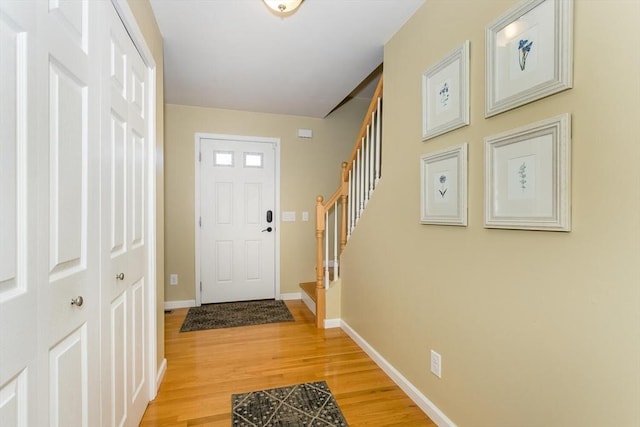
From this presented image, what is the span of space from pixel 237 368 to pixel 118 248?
137 cm

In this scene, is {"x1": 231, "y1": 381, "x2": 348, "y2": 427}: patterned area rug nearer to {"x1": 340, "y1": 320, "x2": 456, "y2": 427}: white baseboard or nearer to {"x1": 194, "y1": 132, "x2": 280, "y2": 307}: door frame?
{"x1": 340, "y1": 320, "x2": 456, "y2": 427}: white baseboard

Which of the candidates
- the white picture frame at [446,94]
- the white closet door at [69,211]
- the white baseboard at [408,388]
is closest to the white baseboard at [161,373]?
the white closet door at [69,211]

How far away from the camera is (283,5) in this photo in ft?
5.84

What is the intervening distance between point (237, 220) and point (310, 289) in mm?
1277

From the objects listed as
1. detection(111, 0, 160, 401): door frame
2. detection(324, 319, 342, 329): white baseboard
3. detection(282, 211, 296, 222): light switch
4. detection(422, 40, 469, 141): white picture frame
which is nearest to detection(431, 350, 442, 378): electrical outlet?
detection(422, 40, 469, 141): white picture frame

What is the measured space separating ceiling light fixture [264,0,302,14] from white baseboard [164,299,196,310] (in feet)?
10.8

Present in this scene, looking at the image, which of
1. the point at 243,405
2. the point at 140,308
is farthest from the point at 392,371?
the point at 140,308

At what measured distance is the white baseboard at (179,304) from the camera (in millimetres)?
3680

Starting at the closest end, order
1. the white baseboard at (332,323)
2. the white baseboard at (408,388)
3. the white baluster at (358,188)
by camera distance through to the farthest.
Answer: the white baseboard at (408,388)
the white baluster at (358,188)
the white baseboard at (332,323)

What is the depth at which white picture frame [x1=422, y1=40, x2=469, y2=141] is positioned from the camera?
1.53 meters

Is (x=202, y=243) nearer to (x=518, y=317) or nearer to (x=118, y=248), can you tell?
(x=118, y=248)

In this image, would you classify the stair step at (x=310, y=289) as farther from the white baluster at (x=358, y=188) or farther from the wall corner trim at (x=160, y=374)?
the wall corner trim at (x=160, y=374)

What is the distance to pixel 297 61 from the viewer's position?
2561 mm

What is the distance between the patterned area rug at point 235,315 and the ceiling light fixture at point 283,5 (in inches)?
109
